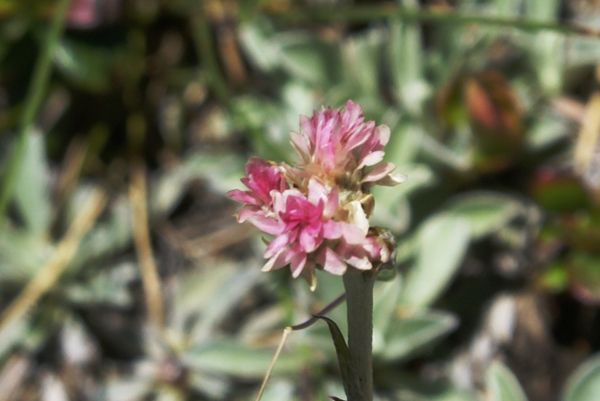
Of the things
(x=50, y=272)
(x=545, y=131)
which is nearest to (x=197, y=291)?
(x=50, y=272)

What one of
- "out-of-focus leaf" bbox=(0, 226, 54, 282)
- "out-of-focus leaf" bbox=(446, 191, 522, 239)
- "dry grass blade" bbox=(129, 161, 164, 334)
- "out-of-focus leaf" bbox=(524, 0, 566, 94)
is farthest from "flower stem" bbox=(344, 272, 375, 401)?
"out-of-focus leaf" bbox=(0, 226, 54, 282)

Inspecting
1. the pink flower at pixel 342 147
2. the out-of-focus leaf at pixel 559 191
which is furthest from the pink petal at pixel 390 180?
the out-of-focus leaf at pixel 559 191

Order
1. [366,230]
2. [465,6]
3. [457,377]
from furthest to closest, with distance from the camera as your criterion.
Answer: [465,6] → [457,377] → [366,230]

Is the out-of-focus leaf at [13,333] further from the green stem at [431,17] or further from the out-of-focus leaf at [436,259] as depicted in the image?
the green stem at [431,17]

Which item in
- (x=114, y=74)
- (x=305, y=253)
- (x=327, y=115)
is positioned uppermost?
(x=114, y=74)

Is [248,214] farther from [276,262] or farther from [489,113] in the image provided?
[489,113]

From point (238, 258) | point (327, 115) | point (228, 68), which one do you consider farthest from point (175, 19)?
point (327, 115)

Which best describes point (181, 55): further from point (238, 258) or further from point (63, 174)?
point (238, 258)
